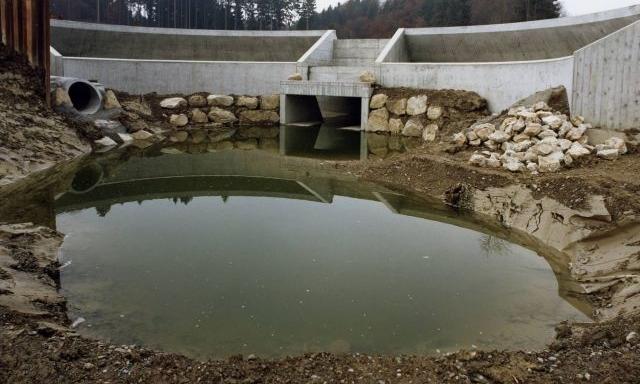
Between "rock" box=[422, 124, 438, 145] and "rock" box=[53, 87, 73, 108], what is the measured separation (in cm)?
1053

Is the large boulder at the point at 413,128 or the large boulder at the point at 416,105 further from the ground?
the large boulder at the point at 416,105

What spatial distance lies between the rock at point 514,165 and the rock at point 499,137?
4.79 ft

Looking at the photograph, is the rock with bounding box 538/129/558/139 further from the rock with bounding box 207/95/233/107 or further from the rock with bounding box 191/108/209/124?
the rock with bounding box 207/95/233/107

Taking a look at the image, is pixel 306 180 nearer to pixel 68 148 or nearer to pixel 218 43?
pixel 68 148

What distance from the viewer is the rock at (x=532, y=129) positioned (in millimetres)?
11898

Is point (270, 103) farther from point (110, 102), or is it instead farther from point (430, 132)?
point (430, 132)

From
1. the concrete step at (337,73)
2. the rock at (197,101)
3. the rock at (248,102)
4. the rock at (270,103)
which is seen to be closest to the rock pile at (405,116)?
the concrete step at (337,73)

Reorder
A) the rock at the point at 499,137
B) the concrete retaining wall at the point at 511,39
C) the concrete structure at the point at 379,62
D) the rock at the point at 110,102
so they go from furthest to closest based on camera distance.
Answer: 1. the concrete retaining wall at the point at 511,39
2. the rock at the point at 110,102
3. the rock at the point at 499,137
4. the concrete structure at the point at 379,62

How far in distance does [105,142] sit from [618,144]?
12837 mm

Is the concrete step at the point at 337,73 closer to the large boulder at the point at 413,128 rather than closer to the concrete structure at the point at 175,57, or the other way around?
the concrete structure at the point at 175,57

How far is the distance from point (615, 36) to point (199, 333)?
10458 millimetres

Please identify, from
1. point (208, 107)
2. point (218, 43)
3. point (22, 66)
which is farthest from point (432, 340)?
point (218, 43)

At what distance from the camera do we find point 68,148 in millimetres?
14234

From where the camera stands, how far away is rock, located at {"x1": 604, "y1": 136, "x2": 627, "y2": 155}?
10.5m
